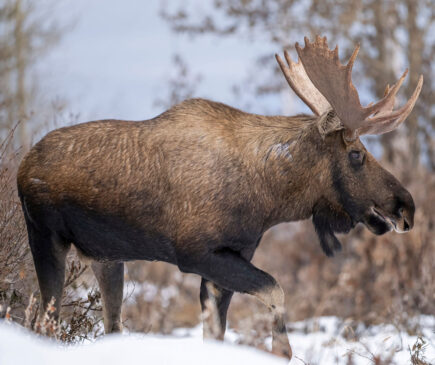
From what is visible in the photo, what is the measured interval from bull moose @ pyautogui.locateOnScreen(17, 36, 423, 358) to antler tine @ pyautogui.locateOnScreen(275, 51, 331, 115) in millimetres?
101

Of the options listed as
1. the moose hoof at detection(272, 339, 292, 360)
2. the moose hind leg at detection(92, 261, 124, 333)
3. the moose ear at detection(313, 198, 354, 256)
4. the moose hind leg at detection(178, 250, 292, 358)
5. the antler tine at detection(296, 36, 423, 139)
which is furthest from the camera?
the moose hind leg at detection(92, 261, 124, 333)

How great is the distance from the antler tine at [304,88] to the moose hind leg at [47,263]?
5.61ft

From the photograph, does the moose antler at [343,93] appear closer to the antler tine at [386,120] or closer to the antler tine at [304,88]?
the antler tine at [386,120]

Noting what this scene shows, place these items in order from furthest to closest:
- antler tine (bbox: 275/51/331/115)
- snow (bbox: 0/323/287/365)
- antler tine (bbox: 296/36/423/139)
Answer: antler tine (bbox: 275/51/331/115) < antler tine (bbox: 296/36/423/139) < snow (bbox: 0/323/287/365)

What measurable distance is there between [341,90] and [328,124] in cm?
22

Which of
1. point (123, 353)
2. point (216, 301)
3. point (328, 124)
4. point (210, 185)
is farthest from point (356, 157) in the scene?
point (123, 353)

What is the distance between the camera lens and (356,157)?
437 cm

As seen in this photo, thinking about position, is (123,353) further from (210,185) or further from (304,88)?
(304,88)

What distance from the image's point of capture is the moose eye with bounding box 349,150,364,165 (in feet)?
14.3

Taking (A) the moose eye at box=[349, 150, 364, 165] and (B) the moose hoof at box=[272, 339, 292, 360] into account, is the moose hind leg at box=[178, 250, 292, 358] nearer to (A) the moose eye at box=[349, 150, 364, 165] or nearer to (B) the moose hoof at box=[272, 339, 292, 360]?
(B) the moose hoof at box=[272, 339, 292, 360]

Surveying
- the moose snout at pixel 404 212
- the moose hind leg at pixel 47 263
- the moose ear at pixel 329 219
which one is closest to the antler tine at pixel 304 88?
the moose ear at pixel 329 219

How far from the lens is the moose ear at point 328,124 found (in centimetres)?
431

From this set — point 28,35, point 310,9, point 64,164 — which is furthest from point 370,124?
point 28,35

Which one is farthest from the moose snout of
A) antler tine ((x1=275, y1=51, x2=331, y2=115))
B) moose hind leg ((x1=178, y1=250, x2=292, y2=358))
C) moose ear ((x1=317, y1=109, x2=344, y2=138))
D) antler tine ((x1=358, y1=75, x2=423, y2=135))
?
moose hind leg ((x1=178, y1=250, x2=292, y2=358))
